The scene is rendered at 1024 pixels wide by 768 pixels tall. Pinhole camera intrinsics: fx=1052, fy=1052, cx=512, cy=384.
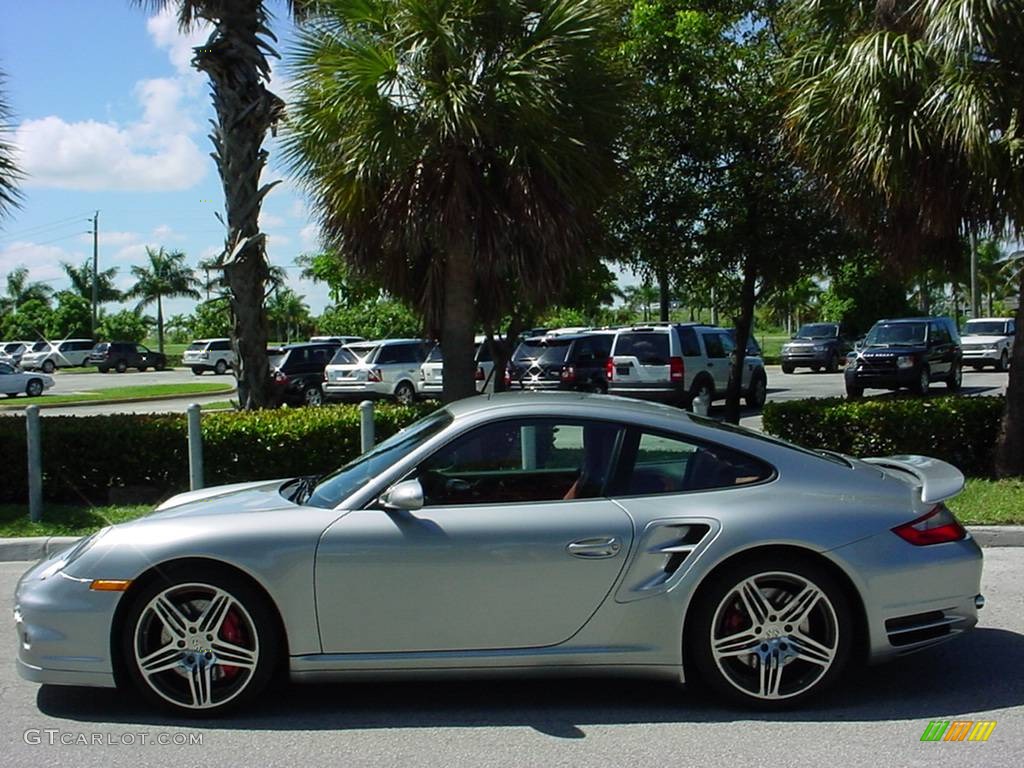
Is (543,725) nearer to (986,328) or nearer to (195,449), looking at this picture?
(195,449)

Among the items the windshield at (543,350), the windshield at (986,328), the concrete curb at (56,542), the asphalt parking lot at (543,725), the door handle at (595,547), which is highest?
the windshield at (986,328)

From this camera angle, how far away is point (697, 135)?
13297 mm

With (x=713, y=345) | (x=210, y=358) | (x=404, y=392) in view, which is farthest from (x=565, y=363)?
(x=210, y=358)

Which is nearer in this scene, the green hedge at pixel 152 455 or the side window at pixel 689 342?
the green hedge at pixel 152 455

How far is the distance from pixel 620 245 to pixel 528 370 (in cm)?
727

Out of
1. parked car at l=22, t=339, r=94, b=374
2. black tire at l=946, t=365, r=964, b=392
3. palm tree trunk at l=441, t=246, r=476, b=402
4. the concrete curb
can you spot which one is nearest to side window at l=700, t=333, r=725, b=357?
black tire at l=946, t=365, r=964, b=392

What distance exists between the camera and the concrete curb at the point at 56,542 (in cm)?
816

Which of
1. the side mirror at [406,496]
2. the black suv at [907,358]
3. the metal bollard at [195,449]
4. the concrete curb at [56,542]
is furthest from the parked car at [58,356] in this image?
the side mirror at [406,496]

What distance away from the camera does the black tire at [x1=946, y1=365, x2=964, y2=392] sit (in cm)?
2468

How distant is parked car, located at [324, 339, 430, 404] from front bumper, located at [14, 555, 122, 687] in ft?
64.5

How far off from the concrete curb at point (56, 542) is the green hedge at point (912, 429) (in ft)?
7.04

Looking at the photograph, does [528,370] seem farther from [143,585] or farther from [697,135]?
[143,585]

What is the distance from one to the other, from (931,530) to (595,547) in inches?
60.6

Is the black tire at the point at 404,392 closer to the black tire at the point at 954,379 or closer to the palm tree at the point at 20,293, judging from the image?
the black tire at the point at 954,379
